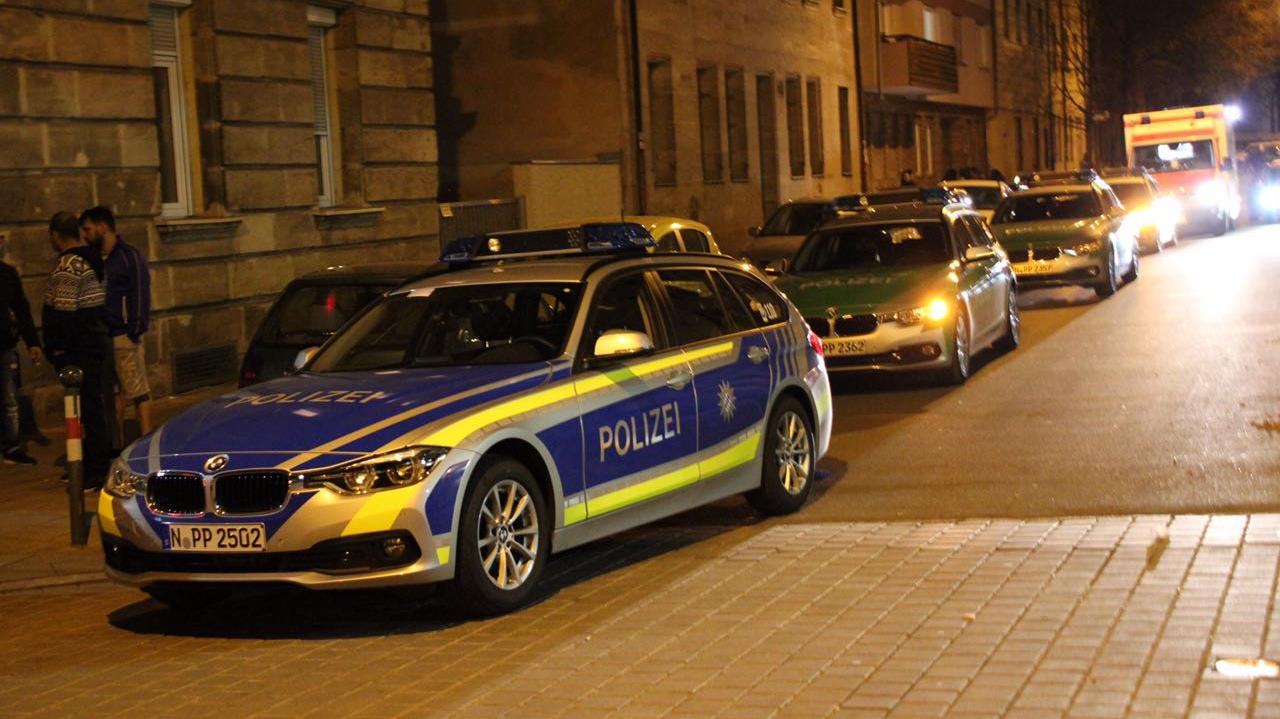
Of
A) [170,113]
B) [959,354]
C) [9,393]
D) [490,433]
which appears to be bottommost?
[959,354]

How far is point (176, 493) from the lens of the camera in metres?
7.90

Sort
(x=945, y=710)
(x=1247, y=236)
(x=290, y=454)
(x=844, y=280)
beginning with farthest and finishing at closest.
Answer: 1. (x=1247, y=236)
2. (x=844, y=280)
3. (x=290, y=454)
4. (x=945, y=710)

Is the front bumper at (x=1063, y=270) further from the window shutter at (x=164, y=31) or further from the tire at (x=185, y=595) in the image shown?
the tire at (x=185, y=595)

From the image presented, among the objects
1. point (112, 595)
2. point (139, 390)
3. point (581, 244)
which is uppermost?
point (581, 244)

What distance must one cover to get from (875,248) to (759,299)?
738cm

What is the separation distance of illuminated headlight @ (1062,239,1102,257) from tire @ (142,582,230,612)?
59.7ft

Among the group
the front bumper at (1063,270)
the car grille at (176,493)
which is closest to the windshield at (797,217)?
the front bumper at (1063,270)

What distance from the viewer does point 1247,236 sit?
42.1m

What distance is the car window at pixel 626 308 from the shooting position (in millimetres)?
9172

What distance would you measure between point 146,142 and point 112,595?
9.58 meters

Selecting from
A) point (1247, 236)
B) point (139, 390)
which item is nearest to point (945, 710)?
point (139, 390)

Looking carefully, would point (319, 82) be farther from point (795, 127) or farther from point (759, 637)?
point (795, 127)

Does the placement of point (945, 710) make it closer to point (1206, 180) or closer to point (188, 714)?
point (188, 714)

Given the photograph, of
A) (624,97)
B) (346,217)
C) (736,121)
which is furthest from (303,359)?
(736,121)
